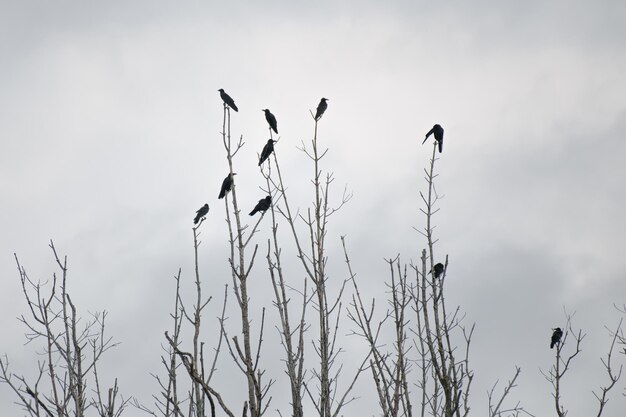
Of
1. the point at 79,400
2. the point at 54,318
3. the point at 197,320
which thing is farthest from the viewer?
the point at 54,318

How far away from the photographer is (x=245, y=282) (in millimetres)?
4113

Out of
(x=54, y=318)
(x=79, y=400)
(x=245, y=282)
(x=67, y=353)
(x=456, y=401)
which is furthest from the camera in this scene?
(x=54, y=318)

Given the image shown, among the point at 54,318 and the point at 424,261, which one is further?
the point at 54,318

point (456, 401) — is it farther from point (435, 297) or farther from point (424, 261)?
point (424, 261)

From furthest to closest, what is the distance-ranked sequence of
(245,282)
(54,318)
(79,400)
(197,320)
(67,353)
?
(54,318) < (67,353) < (79,400) < (197,320) < (245,282)

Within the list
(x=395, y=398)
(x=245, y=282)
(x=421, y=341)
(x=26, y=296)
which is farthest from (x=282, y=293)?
(x=26, y=296)

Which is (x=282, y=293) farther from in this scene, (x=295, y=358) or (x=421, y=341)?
(x=421, y=341)

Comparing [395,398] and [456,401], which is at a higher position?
[395,398]

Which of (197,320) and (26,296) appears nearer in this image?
(197,320)

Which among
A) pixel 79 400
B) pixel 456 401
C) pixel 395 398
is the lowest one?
pixel 456 401

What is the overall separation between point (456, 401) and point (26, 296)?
13.0 ft

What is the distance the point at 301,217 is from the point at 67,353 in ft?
7.21

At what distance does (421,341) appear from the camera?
17.7ft

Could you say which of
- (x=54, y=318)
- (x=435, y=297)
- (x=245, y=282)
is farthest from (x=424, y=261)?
(x=54, y=318)
